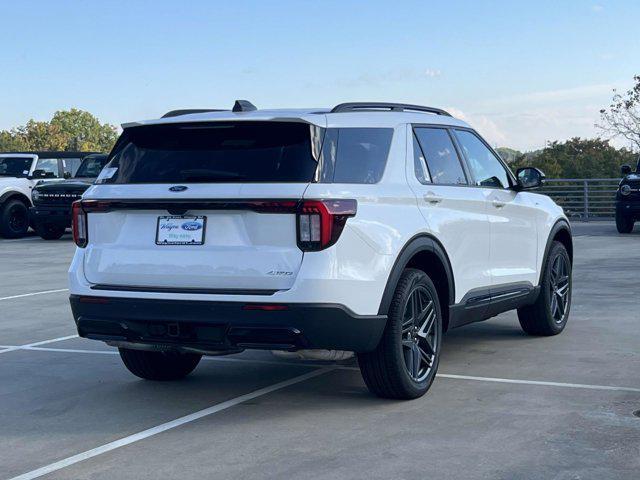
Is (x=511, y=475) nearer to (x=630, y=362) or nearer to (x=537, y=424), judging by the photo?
(x=537, y=424)

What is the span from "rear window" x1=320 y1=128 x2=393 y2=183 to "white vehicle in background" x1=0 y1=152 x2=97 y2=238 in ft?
64.8

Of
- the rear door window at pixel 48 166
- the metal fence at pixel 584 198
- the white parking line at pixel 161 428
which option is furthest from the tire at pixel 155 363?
the metal fence at pixel 584 198

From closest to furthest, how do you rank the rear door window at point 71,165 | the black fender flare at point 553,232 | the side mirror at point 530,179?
the side mirror at point 530,179, the black fender flare at point 553,232, the rear door window at point 71,165

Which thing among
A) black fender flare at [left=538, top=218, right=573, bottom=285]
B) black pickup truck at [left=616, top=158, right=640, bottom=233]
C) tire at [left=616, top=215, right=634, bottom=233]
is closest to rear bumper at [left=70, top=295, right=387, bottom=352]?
black fender flare at [left=538, top=218, right=573, bottom=285]

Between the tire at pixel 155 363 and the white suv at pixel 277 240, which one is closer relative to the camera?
the white suv at pixel 277 240

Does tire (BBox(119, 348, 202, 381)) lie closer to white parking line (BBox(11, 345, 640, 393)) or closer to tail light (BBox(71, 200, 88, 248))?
white parking line (BBox(11, 345, 640, 393))

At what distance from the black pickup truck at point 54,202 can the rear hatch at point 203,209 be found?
16901 millimetres

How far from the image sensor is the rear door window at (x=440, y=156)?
7.03m

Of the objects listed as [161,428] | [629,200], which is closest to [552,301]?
[161,428]

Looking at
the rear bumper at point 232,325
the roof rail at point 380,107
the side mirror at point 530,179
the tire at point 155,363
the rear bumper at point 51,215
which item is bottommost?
the tire at point 155,363

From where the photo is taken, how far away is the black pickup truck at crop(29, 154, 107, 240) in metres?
23.2

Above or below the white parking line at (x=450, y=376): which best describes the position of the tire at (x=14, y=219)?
above

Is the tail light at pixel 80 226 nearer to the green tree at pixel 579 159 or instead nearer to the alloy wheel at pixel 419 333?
the alloy wheel at pixel 419 333

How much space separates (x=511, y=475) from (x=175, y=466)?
1610mm
